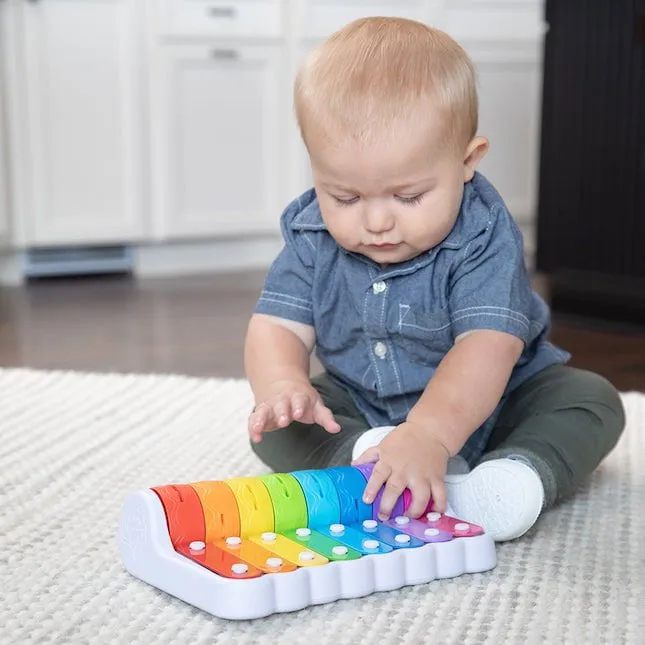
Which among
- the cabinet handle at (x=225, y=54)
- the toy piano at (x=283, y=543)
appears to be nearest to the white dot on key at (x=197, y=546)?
the toy piano at (x=283, y=543)

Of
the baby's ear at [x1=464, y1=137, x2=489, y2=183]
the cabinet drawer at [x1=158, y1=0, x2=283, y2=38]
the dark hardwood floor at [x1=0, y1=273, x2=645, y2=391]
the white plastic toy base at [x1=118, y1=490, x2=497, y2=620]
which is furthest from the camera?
the cabinet drawer at [x1=158, y1=0, x2=283, y2=38]

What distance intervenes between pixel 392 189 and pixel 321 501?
244mm

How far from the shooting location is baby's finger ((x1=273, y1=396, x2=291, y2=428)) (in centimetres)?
85

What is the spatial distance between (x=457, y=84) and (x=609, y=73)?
49.8 inches

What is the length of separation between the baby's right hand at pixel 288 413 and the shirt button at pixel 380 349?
13cm

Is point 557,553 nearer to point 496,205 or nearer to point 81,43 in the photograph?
point 496,205

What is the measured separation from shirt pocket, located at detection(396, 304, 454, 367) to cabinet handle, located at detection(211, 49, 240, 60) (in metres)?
1.97

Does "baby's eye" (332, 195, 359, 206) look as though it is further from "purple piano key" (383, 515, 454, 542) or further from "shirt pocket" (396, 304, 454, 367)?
"purple piano key" (383, 515, 454, 542)

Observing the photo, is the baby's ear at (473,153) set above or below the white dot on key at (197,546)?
above

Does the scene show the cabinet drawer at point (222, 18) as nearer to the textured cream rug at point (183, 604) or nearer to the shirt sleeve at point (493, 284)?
the textured cream rug at point (183, 604)

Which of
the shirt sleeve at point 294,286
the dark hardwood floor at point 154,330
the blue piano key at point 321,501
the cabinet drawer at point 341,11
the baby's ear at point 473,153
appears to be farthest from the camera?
the cabinet drawer at point 341,11

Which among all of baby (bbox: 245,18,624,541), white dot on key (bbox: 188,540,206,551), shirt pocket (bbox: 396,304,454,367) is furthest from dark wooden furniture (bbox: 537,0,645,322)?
white dot on key (bbox: 188,540,206,551)

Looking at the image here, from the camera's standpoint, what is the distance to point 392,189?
86 cm

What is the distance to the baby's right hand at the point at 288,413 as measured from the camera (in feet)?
2.77
